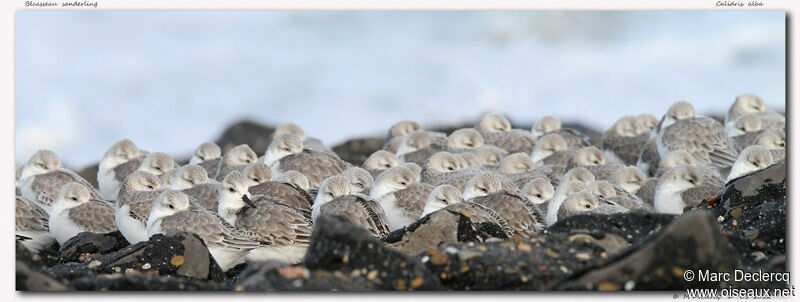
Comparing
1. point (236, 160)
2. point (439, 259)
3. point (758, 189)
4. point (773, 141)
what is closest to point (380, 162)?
point (236, 160)

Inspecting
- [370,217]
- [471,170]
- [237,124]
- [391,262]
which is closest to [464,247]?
[391,262]

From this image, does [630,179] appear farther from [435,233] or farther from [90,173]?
[90,173]

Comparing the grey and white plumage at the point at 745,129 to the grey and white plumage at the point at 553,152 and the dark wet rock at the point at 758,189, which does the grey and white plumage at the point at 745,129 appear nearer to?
the grey and white plumage at the point at 553,152

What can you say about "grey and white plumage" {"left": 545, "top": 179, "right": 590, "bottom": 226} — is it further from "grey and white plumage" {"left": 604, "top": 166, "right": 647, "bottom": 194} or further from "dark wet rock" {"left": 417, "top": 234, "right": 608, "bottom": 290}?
"dark wet rock" {"left": 417, "top": 234, "right": 608, "bottom": 290}

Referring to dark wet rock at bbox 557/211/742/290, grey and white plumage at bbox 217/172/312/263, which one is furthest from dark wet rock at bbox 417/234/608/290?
grey and white plumage at bbox 217/172/312/263

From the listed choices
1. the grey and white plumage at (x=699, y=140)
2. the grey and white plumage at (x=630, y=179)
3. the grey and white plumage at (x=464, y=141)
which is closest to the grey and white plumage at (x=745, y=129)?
the grey and white plumage at (x=699, y=140)

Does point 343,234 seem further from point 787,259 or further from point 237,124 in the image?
point 237,124
